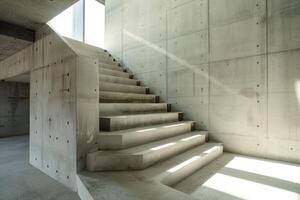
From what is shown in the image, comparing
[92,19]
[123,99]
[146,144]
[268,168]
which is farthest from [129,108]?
[92,19]

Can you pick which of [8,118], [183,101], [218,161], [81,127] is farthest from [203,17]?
[8,118]

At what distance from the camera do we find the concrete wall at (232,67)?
8.56 feet

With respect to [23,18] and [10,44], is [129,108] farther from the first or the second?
[10,44]

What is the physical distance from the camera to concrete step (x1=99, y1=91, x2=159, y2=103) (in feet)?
9.89

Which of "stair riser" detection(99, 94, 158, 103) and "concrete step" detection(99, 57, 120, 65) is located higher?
"concrete step" detection(99, 57, 120, 65)

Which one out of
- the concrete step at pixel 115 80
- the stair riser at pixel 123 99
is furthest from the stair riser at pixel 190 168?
the concrete step at pixel 115 80

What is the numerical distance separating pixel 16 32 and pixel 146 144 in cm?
260

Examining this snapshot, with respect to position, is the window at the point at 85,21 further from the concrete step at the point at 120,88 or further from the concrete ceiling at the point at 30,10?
the concrete ceiling at the point at 30,10

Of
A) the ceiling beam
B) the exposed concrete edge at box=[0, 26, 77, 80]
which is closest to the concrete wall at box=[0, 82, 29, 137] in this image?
the exposed concrete edge at box=[0, 26, 77, 80]

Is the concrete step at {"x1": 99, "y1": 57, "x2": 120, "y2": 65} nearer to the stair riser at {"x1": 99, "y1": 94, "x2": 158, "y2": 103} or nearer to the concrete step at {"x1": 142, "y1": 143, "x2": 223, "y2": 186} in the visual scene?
the stair riser at {"x1": 99, "y1": 94, "x2": 158, "y2": 103}

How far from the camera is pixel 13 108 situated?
19.2ft

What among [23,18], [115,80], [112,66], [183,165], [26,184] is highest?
[23,18]

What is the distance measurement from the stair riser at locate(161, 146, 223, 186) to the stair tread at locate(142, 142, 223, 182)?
0.02 m

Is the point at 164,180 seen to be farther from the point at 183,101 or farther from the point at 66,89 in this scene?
the point at 183,101
